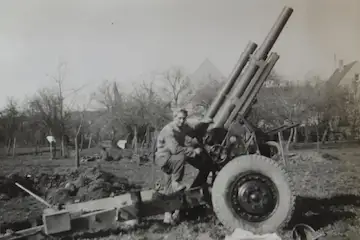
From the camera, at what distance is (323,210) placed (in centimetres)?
266

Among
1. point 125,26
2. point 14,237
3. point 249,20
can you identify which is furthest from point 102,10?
point 14,237

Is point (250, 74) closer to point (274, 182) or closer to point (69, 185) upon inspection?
point (274, 182)

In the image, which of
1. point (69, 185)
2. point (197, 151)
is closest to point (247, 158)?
point (197, 151)

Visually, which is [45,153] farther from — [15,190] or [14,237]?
[14,237]

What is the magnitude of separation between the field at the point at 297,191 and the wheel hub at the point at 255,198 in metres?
0.15

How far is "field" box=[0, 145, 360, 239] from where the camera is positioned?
94.2 inches

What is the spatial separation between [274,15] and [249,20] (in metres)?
0.14

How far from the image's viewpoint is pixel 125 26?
2.45 m

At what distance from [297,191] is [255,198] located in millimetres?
347

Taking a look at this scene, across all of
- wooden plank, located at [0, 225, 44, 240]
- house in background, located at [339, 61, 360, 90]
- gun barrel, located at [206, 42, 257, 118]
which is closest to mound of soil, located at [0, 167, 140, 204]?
wooden plank, located at [0, 225, 44, 240]

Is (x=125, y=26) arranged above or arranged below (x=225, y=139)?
above

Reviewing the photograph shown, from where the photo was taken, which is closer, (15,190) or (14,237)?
(14,237)

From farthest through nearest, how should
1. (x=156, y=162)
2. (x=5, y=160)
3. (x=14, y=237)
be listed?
(x=156, y=162) < (x=5, y=160) < (x=14, y=237)

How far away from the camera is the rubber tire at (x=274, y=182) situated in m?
2.44
